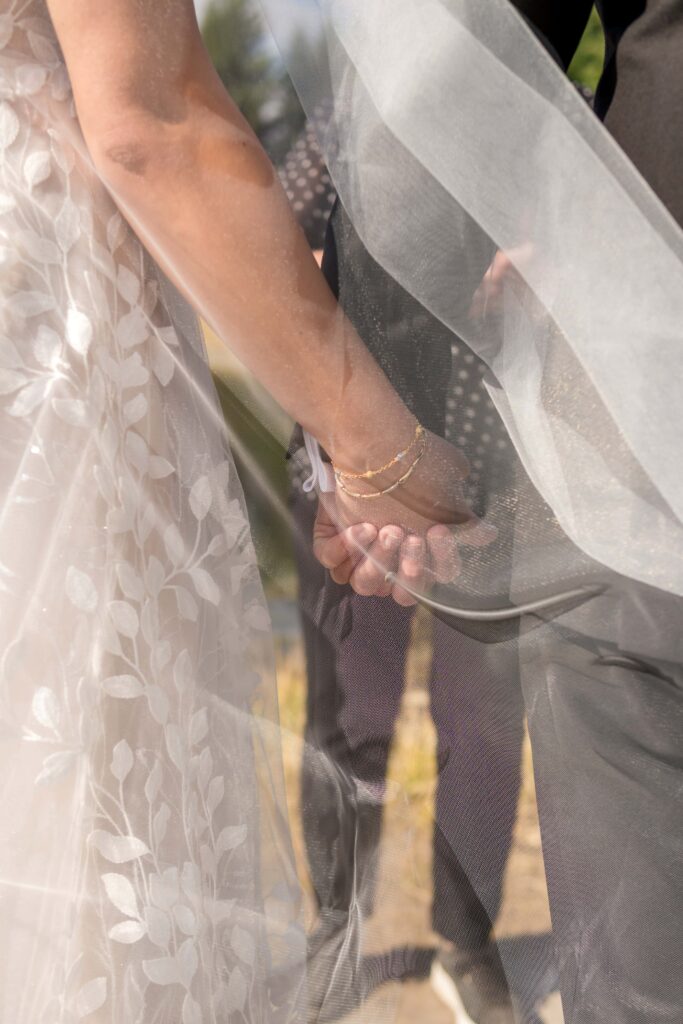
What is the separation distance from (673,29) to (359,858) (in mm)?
636

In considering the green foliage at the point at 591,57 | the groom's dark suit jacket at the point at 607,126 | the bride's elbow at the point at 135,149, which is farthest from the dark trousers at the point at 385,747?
the green foliage at the point at 591,57

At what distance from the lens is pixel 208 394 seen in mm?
769

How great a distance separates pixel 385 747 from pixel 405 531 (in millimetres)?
166

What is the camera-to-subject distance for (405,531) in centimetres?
71

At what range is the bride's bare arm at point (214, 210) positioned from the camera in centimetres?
64

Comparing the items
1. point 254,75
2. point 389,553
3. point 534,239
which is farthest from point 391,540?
point 254,75

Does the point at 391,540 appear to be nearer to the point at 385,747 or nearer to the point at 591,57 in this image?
the point at 385,747

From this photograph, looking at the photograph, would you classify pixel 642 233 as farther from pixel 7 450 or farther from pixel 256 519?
pixel 7 450

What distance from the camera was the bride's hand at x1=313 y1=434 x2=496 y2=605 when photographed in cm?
69

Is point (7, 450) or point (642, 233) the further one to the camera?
point (7, 450)

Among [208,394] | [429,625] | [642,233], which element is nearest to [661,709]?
[429,625]

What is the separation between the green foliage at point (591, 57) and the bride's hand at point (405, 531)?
725 millimetres

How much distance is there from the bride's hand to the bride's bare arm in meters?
0.03

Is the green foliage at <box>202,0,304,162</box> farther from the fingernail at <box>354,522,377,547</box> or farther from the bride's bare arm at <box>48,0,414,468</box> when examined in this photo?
the fingernail at <box>354,522,377,547</box>
